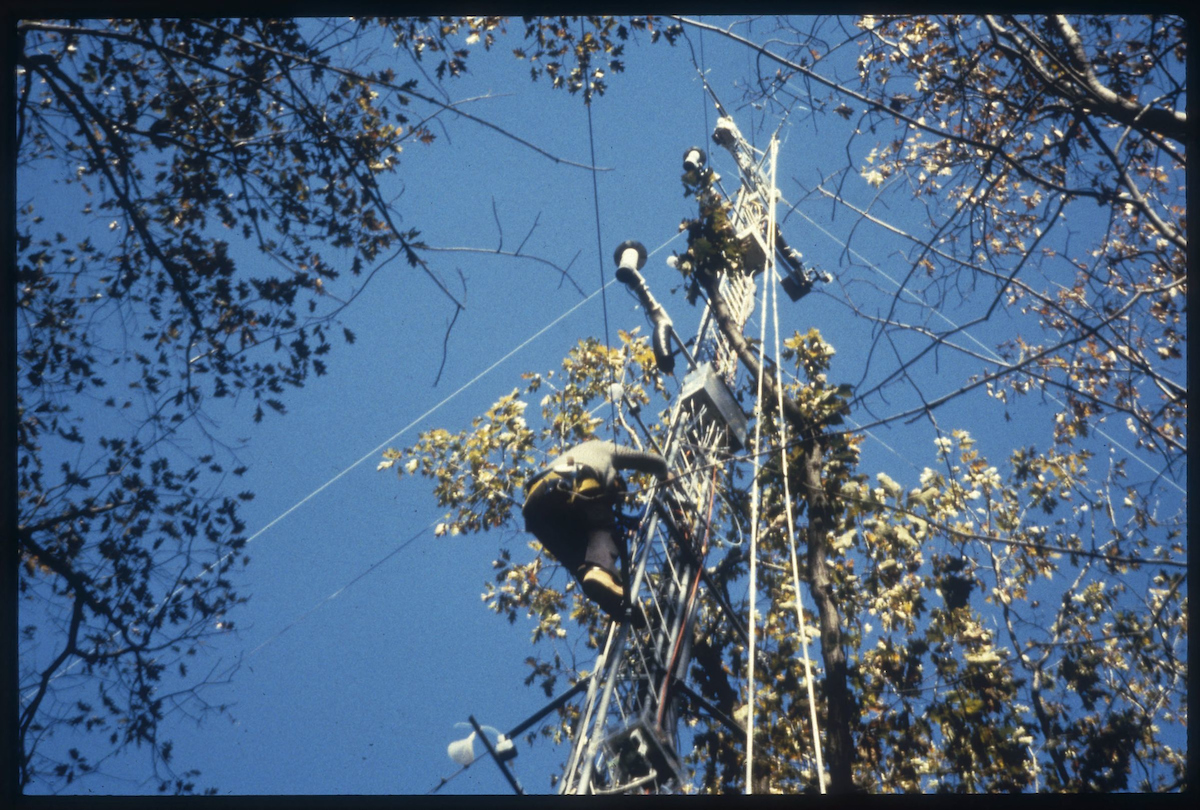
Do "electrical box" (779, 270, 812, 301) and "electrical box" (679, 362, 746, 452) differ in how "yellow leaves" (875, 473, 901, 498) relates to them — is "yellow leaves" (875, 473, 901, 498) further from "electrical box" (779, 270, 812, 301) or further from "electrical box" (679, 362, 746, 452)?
"electrical box" (779, 270, 812, 301)

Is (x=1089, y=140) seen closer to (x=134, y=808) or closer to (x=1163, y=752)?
(x=1163, y=752)

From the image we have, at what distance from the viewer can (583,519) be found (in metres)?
4.96

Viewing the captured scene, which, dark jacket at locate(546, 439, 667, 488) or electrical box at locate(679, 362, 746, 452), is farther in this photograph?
electrical box at locate(679, 362, 746, 452)

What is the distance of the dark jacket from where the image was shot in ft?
16.4

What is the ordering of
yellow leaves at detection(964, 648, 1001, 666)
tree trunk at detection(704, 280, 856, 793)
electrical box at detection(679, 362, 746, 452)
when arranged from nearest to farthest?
tree trunk at detection(704, 280, 856, 793)
yellow leaves at detection(964, 648, 1001, 666)
electrical box at detection(679, 362, 746, 452)

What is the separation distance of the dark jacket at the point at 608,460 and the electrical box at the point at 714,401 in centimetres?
115

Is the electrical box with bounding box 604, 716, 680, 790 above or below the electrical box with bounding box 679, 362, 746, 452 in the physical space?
below

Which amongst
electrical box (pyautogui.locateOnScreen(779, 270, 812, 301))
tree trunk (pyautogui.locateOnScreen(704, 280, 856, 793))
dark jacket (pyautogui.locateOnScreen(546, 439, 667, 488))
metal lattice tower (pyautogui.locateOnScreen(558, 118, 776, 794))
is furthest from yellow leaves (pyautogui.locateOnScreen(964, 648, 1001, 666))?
electrical box (pyautogui.locateOnScreen(779, 270, 812, 301))

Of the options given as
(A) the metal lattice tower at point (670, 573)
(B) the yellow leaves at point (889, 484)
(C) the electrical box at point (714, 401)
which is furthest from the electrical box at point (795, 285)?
(B) the yellow leaves at point (889, 484)

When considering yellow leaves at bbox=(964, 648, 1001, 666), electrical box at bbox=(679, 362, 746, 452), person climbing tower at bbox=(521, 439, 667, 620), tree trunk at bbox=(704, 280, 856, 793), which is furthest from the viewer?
electrical box at bbox=(679, 362, 746, 452)

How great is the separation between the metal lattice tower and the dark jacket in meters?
0.23

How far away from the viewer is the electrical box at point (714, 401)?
6520mm

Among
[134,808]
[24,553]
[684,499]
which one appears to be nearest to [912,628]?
[684,499]

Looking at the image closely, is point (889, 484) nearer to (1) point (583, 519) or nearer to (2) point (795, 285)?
(1) point (583, 519)
